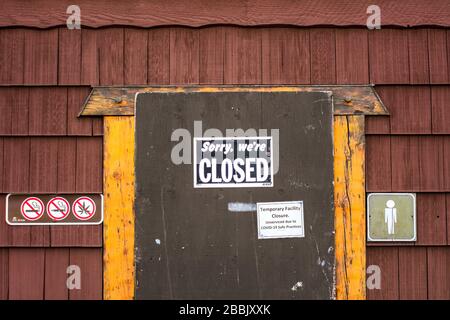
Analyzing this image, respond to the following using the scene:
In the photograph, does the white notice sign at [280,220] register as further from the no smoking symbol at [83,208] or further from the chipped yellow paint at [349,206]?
the no smoking symbol at [83,208]

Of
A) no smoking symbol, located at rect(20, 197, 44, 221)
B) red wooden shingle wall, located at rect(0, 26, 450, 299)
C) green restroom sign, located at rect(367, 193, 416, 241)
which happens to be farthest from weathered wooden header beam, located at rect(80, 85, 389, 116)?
no smoking symbol, located at rect(20, 197, 44, 221)

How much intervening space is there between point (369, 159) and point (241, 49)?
4.21 ft

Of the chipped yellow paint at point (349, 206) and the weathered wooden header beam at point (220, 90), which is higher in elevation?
the weathered wooden header beam at point (220, 90)

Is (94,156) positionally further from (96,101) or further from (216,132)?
(216,132)

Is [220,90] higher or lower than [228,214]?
higher

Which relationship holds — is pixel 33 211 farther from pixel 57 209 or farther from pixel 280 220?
pixel 280 220

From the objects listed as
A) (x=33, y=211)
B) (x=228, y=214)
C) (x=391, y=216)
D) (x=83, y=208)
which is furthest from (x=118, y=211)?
(x=391, y=216)

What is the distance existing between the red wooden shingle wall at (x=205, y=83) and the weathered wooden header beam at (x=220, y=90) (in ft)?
0.21

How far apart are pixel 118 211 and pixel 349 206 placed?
173cm

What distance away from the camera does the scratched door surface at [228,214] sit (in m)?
4.16

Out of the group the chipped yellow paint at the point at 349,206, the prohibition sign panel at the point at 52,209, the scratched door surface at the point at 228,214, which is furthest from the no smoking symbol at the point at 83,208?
the chipped yellow paint at the point at 349,206

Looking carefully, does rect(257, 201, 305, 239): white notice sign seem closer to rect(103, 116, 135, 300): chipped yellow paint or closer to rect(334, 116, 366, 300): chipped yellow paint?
rect(334, 116, 366, 300): chipped yellow paint

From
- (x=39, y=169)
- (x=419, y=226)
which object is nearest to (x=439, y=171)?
(x=419, y=226)

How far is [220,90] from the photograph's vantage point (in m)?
4.24
